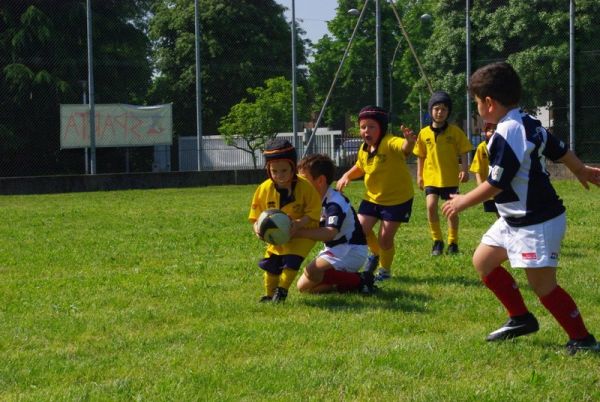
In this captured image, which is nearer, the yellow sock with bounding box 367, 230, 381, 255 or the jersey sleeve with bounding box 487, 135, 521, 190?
the jersey sleeve with bounding box 487, 135, 521, 190

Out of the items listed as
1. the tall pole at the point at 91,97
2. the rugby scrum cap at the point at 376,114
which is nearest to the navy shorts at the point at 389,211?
the rugby scrum cap at the point at 376,114

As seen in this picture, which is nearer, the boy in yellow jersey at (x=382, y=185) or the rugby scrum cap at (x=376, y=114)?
the rugby scrum cap at (x=376, y=114)

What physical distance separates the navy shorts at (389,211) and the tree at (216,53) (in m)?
23.2

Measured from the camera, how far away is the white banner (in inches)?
1136

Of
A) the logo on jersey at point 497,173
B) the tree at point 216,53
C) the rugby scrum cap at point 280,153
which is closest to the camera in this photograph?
the logo on jersey at point 497,173

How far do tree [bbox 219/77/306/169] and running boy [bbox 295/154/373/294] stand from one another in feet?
109

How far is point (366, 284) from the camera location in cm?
771

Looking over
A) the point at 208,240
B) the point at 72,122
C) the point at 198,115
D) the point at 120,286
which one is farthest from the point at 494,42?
the point at 120,286

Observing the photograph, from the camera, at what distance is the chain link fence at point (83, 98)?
2977 cm

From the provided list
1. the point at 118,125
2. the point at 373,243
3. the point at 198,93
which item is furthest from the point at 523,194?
the point at 118,125

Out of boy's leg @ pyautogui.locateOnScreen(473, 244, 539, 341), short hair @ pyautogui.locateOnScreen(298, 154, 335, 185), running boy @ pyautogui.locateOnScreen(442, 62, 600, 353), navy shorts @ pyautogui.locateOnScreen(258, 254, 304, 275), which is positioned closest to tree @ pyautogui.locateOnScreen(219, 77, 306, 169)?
short hair @ pyautogui.locateOnScreen(298, 154, 335, 185)

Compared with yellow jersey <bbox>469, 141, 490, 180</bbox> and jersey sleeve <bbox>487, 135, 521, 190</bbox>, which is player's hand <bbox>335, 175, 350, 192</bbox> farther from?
jersey sleeve <bbox>487, 135, 521, 190</bbox>

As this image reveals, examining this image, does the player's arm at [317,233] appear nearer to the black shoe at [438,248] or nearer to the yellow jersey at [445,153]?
the black shoe at [438,248]

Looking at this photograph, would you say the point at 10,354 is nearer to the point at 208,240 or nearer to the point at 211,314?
the point at 211,314
